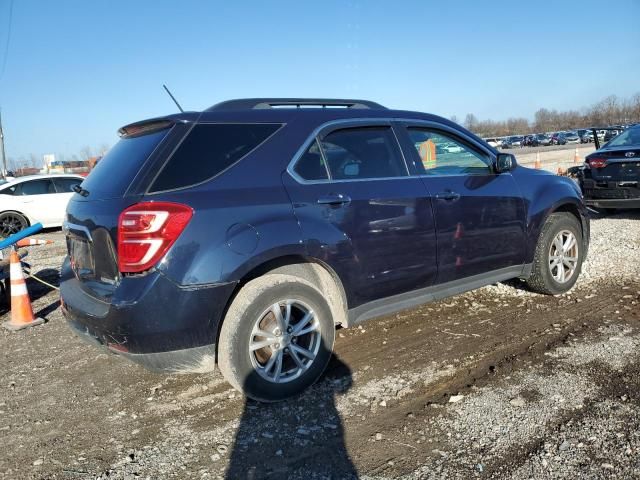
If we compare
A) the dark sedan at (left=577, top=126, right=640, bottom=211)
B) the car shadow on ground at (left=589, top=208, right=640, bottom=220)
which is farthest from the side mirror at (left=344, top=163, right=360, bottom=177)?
the car shadow on ground at (left=589, top=208, right=640, bottom=220)

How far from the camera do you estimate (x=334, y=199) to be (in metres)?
3.36

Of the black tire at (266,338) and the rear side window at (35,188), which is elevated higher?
the rear side window at (35,188)

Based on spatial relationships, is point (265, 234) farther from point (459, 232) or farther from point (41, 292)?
point (41, 292)

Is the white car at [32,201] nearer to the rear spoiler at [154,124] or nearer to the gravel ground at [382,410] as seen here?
the gravel ground at [382,410]

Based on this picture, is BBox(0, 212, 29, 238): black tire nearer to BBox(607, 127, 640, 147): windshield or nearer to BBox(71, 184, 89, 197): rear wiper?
BBox(71, 184, 89, 197): rear wiper

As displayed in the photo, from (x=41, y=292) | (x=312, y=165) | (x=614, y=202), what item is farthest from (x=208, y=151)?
(x=614, y=202)

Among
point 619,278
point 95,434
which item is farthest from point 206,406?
point 619,278

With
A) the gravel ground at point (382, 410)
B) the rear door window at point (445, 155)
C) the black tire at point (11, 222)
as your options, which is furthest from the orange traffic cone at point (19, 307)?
the black tire at point (11, 222)

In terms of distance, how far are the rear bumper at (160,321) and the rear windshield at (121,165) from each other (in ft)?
2.13

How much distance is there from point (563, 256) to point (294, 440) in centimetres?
360

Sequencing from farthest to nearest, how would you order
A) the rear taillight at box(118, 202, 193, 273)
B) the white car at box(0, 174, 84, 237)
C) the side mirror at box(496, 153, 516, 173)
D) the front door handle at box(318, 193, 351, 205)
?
the white car at box(0, 174, 84, 237) → the side mirror at box(496, 153, 516, 173) → the front door handle at box(318, 193, 351, 205) → the rear taillight at box(118, 202, 193, 273)

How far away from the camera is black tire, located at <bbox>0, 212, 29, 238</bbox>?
479 inches

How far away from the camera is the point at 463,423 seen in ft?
9.45

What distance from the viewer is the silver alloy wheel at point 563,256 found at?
16.3ft
